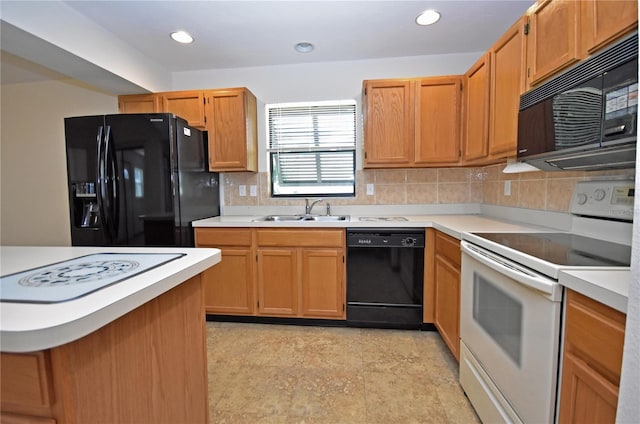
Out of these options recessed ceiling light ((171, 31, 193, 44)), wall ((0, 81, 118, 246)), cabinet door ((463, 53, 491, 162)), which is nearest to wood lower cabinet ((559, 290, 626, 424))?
cabinet door ((463, 53, 491, 162))

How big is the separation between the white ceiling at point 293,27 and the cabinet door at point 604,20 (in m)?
1.00

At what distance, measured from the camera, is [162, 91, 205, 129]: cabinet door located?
2.71m

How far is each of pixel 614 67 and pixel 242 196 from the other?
2786mm

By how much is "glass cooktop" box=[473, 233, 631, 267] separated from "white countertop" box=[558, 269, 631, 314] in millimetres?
88

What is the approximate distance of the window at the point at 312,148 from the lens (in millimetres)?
2943

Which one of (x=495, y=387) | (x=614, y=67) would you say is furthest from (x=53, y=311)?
(x=614, y=67)

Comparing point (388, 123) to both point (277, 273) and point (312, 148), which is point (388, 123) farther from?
point (277, 273)

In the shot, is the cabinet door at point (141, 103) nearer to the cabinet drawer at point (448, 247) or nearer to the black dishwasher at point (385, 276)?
the black dishwasher at point (385, 276)

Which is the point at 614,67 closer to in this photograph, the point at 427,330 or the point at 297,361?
the point at 427,330

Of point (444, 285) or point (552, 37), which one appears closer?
point (552, 37)

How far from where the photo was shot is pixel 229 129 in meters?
2.71

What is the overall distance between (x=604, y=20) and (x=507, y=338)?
1.30 metres

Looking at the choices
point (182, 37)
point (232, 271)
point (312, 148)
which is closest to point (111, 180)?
point (232, 271)

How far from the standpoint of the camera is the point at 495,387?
1.29 metres
